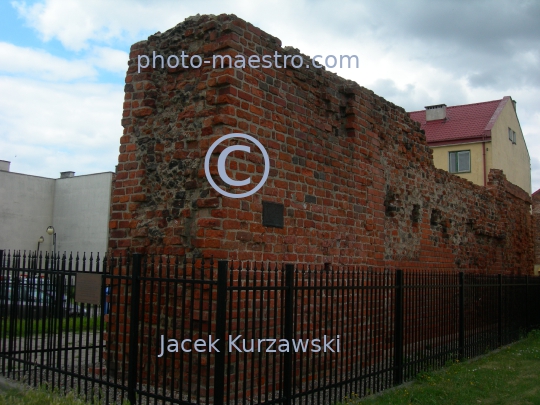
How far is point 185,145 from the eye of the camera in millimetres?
6109

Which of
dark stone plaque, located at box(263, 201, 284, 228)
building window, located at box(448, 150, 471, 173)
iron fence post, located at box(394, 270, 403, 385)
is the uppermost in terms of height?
building window, located at box(448, 150, 471, 173)

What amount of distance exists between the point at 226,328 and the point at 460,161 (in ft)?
83.7

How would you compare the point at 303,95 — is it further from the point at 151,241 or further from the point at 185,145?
the point at 151,241

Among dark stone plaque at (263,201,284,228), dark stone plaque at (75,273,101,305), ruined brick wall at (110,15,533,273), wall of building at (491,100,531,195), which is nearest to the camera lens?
dark stone plaque at (75,273,101,305)

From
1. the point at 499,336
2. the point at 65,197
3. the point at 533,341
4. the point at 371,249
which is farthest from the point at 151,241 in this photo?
the point at 65,197

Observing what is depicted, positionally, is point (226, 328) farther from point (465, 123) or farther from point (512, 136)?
point (512, 136)

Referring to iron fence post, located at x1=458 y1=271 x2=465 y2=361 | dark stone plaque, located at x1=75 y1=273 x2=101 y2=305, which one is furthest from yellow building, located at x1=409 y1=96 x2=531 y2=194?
dark stone plaque, located at x1=75 y1=273 x2=101 y2=305

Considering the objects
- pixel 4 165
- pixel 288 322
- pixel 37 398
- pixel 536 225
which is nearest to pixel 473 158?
pixel 536 225

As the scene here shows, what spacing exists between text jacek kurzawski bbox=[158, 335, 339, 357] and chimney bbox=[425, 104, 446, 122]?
26379 millimetres

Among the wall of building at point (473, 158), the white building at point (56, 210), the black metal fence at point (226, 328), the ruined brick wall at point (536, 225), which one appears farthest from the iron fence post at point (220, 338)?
the ruined brick wall at point (536, 225)

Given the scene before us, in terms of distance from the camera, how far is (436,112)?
30.8 m

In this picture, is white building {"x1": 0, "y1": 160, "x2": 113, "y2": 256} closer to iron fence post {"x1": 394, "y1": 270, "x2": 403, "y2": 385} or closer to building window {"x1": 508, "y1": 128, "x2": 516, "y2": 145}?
building window {"x1": 508, "y1": 128, "x2": 516, "y2": 145}

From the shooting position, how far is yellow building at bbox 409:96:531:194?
27.8 metres

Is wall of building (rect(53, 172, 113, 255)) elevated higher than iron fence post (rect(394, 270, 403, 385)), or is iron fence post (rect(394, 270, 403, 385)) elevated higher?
wall of building (rect(53, 172, 113, 255))
